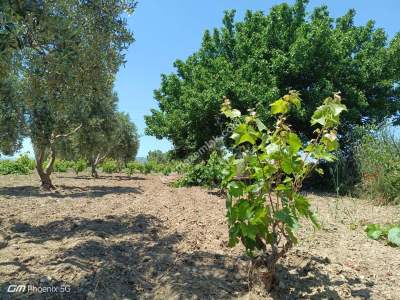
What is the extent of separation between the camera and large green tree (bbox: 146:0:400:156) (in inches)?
516

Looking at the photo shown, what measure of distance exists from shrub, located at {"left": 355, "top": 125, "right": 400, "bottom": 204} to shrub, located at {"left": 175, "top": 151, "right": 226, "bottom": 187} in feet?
12.4

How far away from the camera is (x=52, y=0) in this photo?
483 cm

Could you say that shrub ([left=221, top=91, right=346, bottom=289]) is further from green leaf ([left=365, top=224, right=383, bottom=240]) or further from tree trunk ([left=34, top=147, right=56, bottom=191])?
tree trunk ([left=34, top=147, right=56, bottom=191])

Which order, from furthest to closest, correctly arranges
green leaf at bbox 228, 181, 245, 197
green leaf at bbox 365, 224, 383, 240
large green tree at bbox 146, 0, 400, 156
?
large green tree at bbox 146, 0, 400, 156
green leaf at bbox 365, 224, 383, 240
green leaf at bbox 228, 181, 245, 197

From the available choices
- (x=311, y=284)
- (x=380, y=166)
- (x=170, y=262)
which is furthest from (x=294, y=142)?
(x=380, y=166)

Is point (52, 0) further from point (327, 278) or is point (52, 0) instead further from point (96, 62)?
point (327, 278)

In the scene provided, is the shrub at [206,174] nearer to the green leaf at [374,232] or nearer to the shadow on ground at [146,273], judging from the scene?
the green leaf at [374,232]

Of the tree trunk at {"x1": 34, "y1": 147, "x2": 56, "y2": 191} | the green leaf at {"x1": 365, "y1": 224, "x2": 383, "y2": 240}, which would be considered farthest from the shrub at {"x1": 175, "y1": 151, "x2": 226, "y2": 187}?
the green leaf at {"x1": 365, "y1": 224, "x2": 383, "y2": 240}

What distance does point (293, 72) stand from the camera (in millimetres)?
13477

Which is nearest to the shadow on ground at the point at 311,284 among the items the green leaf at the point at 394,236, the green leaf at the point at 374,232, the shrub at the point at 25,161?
the green leaf at the point at 394,236

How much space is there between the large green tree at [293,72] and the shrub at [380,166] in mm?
2647

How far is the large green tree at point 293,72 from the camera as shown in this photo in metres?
13.1

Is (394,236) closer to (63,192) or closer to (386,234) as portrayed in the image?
(386,234)

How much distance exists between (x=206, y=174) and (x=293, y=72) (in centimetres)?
499
